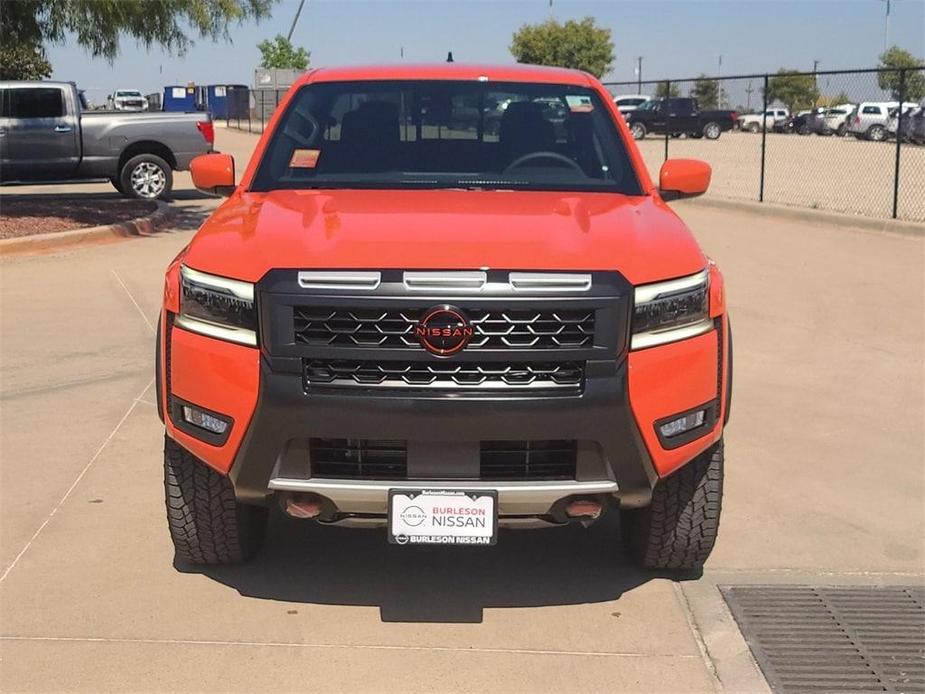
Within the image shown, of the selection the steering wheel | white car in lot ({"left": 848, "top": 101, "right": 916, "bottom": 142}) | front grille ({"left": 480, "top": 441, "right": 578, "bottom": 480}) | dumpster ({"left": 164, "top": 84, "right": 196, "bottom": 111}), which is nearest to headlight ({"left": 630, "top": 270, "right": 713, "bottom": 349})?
front grille ({"left": 480, "top": 441, "right": 578, "bottom": 480})

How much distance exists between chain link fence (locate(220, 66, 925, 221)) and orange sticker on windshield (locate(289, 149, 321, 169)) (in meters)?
11.7

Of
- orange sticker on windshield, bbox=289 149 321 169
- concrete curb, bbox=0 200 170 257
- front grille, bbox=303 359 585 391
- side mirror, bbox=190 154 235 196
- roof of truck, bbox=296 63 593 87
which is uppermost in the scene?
roof of truck, bbox=296 63 593 87

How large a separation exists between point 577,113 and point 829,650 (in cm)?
254

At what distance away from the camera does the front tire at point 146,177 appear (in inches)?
712

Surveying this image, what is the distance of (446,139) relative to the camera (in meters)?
5.11

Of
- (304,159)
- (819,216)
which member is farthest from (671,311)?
(819,216)

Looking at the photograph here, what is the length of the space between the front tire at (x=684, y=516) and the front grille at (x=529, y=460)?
19.3 inches

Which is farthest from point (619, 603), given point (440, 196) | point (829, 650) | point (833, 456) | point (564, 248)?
point (833, 456)

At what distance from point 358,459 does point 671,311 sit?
1.07 meters

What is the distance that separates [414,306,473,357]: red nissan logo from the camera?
11.7ft

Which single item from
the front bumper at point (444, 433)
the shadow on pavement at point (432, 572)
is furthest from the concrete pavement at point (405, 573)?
the front bumper at point (444, 433)

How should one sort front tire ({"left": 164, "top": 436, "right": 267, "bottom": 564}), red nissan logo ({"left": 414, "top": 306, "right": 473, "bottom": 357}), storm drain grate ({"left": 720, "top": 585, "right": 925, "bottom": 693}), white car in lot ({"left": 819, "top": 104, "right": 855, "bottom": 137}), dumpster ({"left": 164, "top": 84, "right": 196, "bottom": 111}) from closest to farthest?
red nissan logo ({"left": 414, "top": 306, "right": 473, "bottom": 357}) < storm drain grate ({"left": 720, "top": 585, "right": 925, "bottom": 693}) < front tire ({"left": 164, "top": 436, "right": 267, "bottom": 564}) < white car in lot ({"left": 819, "top": 104, "right": 855, "bottom": 137}) < dumpster ({"left": 164, "top": 84, "right": 196, "bottom": 111})

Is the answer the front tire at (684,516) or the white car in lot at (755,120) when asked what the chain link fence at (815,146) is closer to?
the white car in lot at (755,120)

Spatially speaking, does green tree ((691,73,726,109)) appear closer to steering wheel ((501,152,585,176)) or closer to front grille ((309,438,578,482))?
steering wheel ((501,152,585,176))
